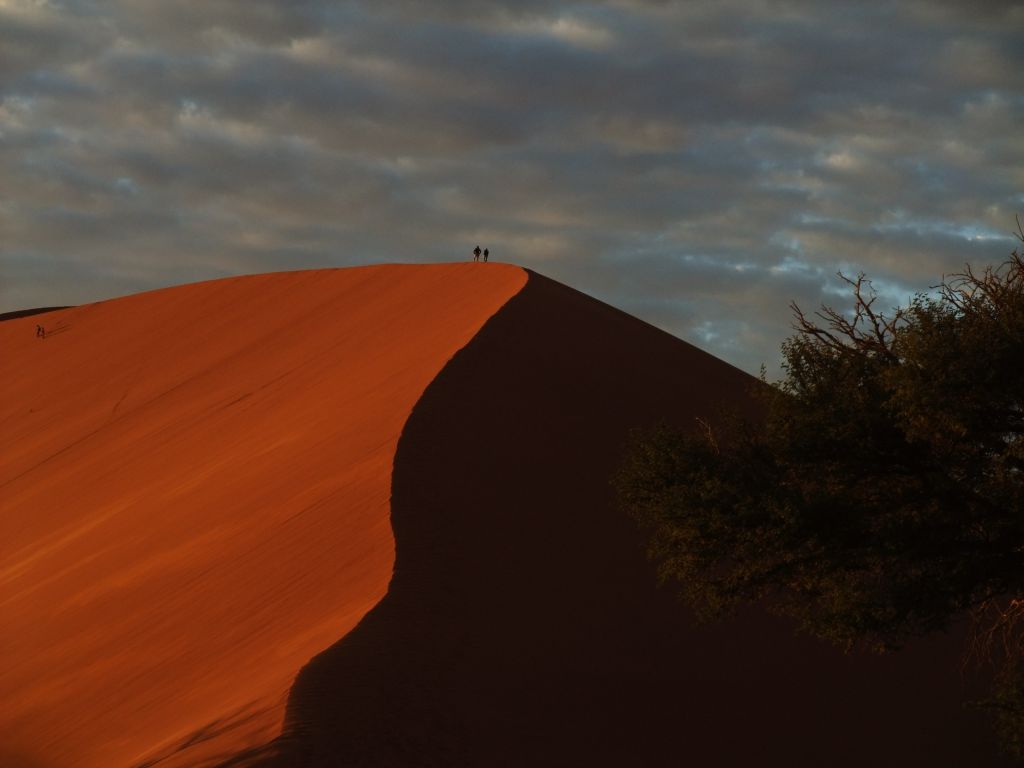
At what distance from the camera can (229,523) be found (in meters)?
19.6

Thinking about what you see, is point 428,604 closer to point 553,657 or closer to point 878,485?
point 553,657

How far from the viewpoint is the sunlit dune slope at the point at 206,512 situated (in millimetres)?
14969

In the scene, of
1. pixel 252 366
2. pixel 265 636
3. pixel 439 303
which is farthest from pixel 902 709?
pixel 252 366

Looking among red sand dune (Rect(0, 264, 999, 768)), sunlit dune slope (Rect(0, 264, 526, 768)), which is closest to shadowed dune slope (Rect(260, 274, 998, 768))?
red sand dune (Rect(0, 264, 999, 768))

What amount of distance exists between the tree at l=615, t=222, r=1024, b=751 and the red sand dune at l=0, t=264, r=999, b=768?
2.24 metres

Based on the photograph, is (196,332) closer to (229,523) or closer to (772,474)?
(229,523)

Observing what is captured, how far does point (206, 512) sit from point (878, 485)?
11.4 m

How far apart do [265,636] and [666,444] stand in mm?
5398

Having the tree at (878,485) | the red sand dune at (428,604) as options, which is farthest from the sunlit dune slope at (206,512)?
the tree at (878,485)

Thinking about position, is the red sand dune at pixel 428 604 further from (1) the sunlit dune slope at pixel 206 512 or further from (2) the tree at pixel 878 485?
(2) the tree at pixel 878 485

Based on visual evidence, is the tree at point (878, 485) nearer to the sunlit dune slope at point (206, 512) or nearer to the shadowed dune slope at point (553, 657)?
the shadowed dune slope at point (553, 657)

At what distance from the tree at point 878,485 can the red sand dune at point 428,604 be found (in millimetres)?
2240

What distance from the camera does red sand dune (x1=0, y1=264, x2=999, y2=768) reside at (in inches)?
532

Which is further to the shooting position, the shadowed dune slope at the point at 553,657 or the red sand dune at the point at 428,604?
the red sand dune at the point at 428,604
